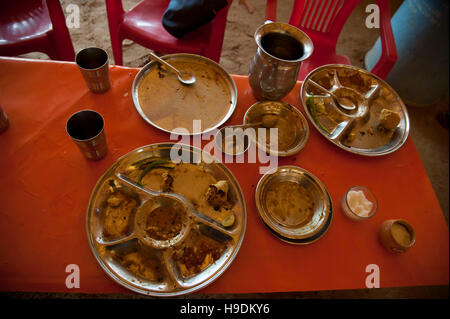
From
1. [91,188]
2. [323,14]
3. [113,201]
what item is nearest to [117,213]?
[113,201]

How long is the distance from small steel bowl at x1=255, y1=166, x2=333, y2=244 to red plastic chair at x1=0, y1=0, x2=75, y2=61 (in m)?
1.93

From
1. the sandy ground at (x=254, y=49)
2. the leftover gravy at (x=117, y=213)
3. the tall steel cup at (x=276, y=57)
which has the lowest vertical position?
the sandy ground at (x=254, y=49)

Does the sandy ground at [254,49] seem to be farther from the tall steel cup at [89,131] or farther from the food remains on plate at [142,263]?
the food remains on plate at [142,263]

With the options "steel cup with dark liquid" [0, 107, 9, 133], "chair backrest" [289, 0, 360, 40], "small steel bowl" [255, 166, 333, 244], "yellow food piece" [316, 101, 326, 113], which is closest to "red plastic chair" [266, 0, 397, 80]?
"chair backrest" [289, 0, 360, 40]

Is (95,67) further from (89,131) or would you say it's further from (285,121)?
(285,121)

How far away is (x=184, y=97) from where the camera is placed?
155 centimetres

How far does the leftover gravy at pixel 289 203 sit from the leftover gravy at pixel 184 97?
1.62 ft

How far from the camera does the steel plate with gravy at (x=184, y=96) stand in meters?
1.46

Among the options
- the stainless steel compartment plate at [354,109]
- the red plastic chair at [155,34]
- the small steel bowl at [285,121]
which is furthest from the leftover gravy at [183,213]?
the red plastic chair at [155,34]

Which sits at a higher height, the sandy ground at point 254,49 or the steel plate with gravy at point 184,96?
the steel plate with gravy at point 184,96

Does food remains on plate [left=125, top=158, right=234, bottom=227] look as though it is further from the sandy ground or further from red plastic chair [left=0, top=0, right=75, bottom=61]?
the sandy ground

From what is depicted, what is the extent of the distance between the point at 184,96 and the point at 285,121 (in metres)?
0.60
